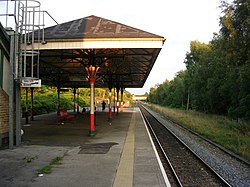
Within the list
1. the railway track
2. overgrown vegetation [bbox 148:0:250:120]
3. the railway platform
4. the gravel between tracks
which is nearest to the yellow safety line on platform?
the railway platform

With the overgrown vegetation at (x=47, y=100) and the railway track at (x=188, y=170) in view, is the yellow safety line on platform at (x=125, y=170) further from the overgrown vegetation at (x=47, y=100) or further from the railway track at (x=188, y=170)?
the overgrown vegetation at (x=47, y=100)

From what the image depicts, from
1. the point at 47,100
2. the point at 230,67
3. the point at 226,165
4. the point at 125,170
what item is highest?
the point at 230,67

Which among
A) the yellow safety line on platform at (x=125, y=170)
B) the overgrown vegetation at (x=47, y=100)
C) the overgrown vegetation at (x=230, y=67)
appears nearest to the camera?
the yellow safety line on platform at (x=125, y=170)

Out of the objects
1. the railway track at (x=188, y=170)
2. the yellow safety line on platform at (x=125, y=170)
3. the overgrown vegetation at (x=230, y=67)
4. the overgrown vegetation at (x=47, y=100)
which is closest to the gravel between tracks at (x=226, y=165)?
the railway track at (x=188, y=170)

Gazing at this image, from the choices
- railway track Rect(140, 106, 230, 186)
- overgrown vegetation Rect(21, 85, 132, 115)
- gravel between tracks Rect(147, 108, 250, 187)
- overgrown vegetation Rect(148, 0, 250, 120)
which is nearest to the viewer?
railway track Rect(140, 106, 230, 186)

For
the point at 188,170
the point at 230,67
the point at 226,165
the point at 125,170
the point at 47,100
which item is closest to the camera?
the point at 125,170

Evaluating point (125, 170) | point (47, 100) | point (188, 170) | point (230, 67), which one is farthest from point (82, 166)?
point (47, 100)

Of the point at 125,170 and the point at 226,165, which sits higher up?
the point at 125,170

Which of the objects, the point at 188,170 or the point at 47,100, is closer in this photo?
the point at 188,170

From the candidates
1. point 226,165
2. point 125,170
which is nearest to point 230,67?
point 226,165

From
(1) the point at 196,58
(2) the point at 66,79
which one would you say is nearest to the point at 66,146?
(2) the point at 66,79

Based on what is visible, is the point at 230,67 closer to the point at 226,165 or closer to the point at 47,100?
the point at 226,165

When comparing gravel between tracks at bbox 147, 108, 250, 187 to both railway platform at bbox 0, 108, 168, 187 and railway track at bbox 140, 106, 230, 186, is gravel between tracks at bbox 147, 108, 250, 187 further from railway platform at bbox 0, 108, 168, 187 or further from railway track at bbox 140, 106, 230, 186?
railway platform at bbox 0, 108, 168, 187

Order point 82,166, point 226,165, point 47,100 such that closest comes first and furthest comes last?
point 82,166 → point 226,165 → point 47,100
